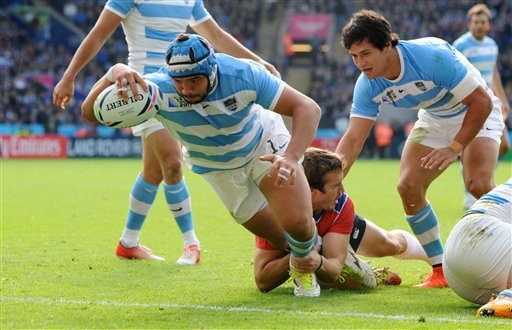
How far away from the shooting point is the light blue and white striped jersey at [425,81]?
638 centimetres

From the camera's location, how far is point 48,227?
1027 cm

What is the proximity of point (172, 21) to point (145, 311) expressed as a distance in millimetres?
3332

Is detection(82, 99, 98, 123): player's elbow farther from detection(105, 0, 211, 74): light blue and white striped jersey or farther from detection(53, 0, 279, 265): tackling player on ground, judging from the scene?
detection(105, 0, 211, 74): light blue and white striped jersey

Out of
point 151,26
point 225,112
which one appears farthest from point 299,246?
point 151,26

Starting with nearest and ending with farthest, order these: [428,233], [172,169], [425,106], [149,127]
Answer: [425,106]
[428,233]
[149,127]
[172,169]

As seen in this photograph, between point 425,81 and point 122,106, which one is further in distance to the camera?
point 425,81

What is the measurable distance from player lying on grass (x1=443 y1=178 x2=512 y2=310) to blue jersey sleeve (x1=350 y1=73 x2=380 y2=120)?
1515 mm

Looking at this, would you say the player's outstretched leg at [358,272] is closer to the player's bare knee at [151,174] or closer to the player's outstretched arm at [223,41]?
the player's outstretched arm at [223,41]

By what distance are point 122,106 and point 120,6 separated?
2770 millimetres

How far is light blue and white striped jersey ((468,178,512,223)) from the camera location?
5504 mm

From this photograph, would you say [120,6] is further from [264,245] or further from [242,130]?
[264,245]

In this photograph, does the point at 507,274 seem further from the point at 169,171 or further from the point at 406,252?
the point at 169,171

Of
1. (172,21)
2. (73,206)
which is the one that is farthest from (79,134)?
(172,21)

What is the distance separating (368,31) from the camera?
6.20 meters
